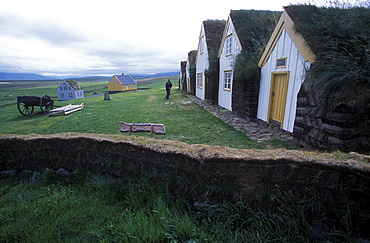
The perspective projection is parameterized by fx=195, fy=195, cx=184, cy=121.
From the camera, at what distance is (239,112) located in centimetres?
1075

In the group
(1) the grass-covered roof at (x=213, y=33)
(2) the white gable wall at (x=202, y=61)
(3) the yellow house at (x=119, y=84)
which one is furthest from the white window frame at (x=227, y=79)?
(3) the yellow house at (x=119, y=84)

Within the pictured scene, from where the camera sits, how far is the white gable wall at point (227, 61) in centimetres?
1120

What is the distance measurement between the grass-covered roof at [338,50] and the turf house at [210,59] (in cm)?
894

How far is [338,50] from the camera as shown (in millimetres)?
4871

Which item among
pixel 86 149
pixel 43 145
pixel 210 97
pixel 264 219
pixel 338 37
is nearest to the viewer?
pixel 264 219

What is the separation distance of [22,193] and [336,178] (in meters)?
4.56

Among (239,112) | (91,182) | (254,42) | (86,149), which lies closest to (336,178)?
(91,182)

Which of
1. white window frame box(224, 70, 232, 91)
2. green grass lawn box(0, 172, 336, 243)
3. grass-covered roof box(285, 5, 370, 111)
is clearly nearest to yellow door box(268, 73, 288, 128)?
grass-covered roof box(285, 5, 370, 111)

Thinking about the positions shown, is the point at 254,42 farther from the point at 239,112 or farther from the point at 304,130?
the point at 304,130

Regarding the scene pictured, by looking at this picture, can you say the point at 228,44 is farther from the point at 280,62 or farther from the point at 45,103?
the point at 45,103

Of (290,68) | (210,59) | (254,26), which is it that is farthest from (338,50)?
(210,59)

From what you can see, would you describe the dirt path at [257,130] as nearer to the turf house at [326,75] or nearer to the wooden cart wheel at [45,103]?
the turf house at [326,75]

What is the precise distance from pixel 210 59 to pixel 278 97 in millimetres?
8520

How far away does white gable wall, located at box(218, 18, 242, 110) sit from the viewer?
441 inches
